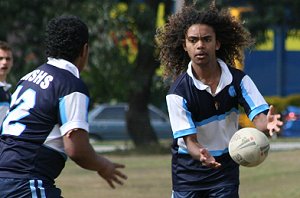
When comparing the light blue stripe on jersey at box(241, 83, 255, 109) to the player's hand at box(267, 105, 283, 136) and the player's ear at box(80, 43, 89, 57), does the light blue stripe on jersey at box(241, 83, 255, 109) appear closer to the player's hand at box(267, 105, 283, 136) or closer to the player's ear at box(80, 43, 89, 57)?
the player's hand at box(267, 105, 283, 136)

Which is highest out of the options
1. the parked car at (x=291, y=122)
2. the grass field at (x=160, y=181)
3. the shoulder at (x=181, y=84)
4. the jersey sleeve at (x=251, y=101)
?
the shoulder at (x=181, y=84)

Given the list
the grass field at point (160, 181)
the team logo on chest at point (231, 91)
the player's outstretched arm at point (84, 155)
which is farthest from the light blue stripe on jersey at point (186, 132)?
the grass field at point (160, 181)

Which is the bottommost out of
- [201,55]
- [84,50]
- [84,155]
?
[84,155]

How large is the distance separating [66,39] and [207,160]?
4.65 feet

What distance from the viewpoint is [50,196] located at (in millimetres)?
6000

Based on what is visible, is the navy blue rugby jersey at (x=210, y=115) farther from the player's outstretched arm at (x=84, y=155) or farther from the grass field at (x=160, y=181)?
the grass field at (x=160, y=181)

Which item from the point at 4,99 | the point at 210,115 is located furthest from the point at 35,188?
the point at 4,99

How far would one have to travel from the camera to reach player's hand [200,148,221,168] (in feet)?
21.7

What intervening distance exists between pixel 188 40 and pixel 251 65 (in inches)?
1275

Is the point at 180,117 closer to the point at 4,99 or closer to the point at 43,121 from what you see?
the point at 43,121

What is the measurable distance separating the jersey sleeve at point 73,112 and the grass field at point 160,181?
742 cm

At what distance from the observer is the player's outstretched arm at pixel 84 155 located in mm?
5770

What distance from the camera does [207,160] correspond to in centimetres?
663

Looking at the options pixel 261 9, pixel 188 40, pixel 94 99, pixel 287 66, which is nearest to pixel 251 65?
pixel 287 66
